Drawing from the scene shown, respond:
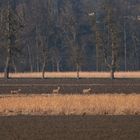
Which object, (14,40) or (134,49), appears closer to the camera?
(14,40)

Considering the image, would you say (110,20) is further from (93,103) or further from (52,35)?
(93,103)

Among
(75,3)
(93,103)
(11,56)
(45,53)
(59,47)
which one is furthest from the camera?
(75,3)

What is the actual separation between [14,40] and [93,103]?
58.9 meters

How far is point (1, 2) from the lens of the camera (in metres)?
134

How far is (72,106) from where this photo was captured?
34.4 m

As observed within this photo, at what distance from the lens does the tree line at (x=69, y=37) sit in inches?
3693

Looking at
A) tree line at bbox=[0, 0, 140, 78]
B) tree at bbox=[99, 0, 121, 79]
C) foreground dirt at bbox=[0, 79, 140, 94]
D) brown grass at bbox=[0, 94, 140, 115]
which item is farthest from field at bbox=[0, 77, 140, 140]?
tree at bbox=[99, 0, 121, 79]

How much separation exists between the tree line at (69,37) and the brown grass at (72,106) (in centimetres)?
5264

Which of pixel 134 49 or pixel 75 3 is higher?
pixel 75 3
